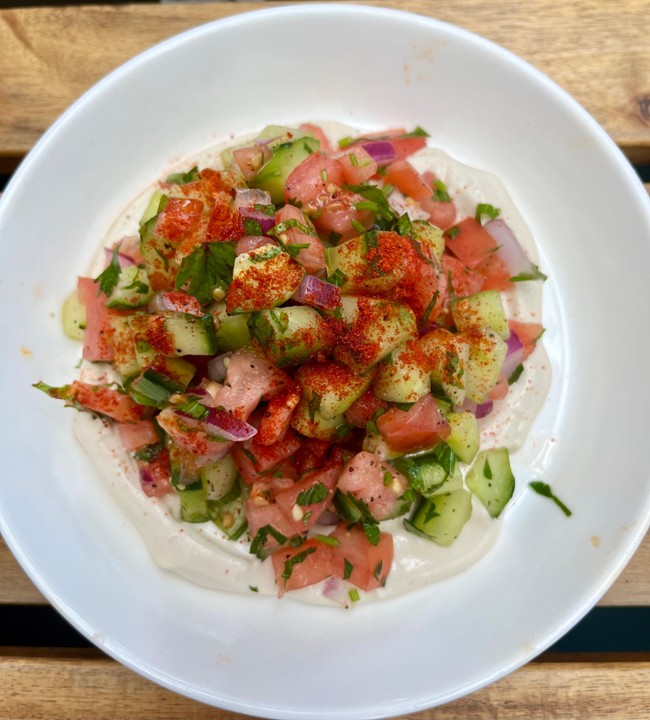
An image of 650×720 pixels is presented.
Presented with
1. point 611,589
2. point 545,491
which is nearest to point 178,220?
point 545,491

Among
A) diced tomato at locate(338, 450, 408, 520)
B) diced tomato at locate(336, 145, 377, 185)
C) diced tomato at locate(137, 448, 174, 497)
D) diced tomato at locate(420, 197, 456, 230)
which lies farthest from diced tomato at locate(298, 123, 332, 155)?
diced tomato at locate(137, 448, 174, 497)

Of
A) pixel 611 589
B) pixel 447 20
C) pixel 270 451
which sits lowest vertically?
pixel 611 589

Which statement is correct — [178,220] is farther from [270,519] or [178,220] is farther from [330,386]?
[270,519]

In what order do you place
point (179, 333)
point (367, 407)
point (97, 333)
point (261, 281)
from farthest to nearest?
point (97, 333) < point (367, 407) < point (179, 333) < point (261, 281)

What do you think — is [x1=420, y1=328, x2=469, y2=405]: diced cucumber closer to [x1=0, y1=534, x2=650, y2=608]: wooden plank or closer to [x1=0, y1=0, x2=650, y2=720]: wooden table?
[x1=0, y1=534, x2=650, y2=608]: wooden plank

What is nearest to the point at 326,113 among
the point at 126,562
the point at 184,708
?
the point at 126,562

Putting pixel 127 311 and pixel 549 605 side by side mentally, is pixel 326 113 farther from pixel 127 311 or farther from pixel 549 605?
pixel 549 605

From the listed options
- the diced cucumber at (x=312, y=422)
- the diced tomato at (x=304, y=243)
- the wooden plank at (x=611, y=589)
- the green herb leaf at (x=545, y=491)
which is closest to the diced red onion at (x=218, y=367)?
the diced cucumber at (x=312, y=422)
